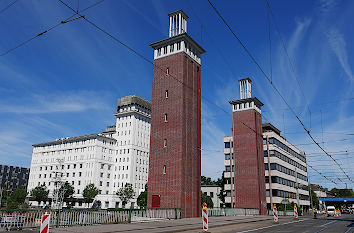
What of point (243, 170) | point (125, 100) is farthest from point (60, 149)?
point (243, 170)

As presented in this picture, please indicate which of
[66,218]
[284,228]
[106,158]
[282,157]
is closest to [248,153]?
[282,157]

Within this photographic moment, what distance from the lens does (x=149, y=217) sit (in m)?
28.9

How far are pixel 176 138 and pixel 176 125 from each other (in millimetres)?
1584

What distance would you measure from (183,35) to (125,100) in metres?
69.6

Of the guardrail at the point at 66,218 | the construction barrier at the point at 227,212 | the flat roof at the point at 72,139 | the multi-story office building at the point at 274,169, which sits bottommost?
the construction barrier at the point at 227,212

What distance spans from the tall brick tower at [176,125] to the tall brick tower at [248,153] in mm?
23804

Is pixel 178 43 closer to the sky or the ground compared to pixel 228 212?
closer to the sky

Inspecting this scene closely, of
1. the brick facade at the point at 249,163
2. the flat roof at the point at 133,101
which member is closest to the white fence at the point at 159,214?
the brick facade at the point at 249,163

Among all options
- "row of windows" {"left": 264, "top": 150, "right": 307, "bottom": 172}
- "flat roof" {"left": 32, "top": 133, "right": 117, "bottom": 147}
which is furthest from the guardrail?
"flat roof" {"left": 32, "top": 133, "right": 117, "bottom": 147}

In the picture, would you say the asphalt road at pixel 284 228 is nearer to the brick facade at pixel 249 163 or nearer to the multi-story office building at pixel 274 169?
the brick facade at pixel 249 163

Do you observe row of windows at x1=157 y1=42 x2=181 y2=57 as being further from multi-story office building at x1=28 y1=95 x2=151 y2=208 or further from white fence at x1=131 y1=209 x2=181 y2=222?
multi-story office building at x1=28 y1=95 x2=151 y2=208

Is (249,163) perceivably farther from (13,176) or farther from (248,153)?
(13,176)

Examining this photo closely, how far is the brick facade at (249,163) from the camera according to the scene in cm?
5703

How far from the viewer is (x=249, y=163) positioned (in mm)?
58844
